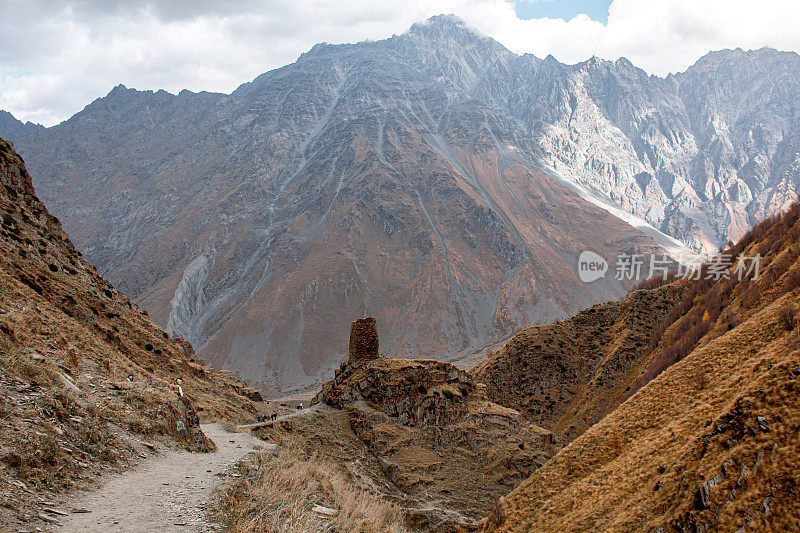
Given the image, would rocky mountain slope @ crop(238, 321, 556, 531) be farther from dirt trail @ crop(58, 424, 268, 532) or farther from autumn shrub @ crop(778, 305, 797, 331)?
autumn shrub @ crop(778, 305, 797, 331)

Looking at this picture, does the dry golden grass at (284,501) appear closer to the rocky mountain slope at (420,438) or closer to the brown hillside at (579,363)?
the rocky mountain slope at (420,438)

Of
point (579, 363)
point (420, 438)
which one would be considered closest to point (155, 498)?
point (420, 438)

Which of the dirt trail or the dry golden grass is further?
the dry golden grass

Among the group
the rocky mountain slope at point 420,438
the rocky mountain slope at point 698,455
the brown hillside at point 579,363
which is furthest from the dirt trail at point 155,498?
the brown hillside at point 579,363

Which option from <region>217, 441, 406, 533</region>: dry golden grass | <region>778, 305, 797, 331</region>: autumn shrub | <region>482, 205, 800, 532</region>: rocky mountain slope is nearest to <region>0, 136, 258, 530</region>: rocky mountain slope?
<region>217, 441, 406, 533</region>: dry golden grass

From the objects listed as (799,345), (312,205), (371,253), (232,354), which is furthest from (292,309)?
(799,345)

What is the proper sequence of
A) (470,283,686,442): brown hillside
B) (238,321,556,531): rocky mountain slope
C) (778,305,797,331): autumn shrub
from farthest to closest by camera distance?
(470,283,686,442): brown hillside, (238,321,556,531): rocky mountain slope, (778,305,797,331): autumn shrub

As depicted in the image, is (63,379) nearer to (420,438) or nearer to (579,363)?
(420,438)

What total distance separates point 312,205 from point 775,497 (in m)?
200

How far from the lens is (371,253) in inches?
6722

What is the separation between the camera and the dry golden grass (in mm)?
9547

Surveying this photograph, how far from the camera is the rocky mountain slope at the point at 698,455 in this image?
8.03 metres

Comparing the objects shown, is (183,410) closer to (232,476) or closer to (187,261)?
(232,476)

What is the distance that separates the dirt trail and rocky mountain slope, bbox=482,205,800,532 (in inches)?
357
